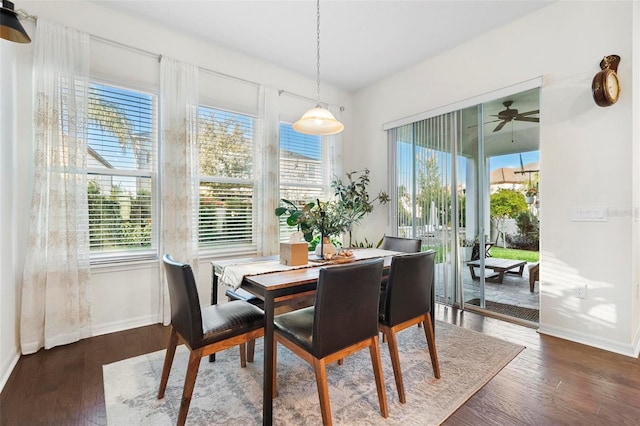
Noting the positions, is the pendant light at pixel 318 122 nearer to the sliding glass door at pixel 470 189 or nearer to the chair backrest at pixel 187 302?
the chair backrest at pixel 187 302

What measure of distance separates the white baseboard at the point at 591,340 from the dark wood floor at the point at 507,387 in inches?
2.9

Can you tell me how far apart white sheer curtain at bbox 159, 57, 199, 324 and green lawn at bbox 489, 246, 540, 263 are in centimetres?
428

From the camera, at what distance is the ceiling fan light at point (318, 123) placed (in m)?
2.37

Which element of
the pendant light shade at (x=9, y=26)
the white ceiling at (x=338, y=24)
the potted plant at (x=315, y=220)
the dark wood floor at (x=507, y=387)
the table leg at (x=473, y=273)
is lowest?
the dark wood floor at (x=507, y=387)

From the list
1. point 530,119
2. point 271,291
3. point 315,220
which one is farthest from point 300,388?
point 530,119

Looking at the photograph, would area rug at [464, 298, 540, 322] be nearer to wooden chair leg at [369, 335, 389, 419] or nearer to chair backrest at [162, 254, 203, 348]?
wooden chair leg at [369, 335, 389, 419]

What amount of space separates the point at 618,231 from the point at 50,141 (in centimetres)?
479

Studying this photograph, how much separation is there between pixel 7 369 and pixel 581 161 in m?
4.81

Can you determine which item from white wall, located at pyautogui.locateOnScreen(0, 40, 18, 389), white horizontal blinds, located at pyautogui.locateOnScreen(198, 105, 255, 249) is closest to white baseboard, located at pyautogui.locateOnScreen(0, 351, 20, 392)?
white wall, located at pyautogui.locateOnScreen(0, 40, 18, 389)

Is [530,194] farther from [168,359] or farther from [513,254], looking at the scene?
[168,359]

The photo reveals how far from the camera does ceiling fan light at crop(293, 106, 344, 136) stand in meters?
2.37

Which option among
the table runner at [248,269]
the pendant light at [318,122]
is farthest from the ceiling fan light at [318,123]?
the table runner at [248,269]

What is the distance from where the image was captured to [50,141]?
2.46m

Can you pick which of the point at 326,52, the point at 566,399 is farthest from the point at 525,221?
the point at 326,52
